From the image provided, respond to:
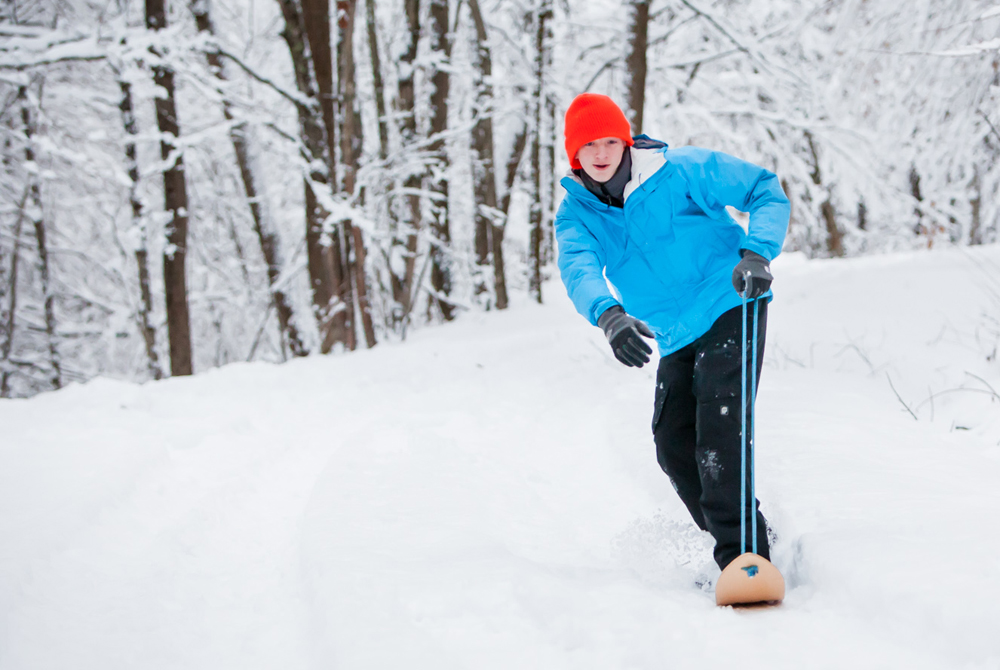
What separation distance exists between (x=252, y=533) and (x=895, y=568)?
242 centimetres

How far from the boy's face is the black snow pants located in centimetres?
67

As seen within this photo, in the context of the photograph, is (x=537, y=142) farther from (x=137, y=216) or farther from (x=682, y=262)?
(x=682, y=262)

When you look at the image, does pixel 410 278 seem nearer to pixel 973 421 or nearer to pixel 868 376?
pixel 868 376

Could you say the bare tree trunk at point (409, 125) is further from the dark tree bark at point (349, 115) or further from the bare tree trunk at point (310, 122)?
the bare tree trunk at point (310, 122)

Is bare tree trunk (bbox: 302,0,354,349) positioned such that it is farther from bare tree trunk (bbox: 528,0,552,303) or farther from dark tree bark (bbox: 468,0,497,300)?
bare tree trunk (bbox: 528,0,552,303)

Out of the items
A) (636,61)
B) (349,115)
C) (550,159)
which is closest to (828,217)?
(550,159)

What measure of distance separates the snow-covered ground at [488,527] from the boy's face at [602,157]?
1.41 metres

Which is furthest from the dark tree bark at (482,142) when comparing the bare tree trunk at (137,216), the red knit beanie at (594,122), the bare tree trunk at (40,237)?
the red knit beanie at (594,122)

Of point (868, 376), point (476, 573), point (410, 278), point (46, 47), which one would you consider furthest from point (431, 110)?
point (476, 573)

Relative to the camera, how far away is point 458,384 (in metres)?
5.87

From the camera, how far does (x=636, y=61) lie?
694cm

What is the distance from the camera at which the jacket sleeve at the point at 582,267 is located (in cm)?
219

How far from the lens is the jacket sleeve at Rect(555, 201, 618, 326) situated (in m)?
2.19

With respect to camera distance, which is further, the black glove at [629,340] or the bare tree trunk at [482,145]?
the bare tree trunk at [482,145]
